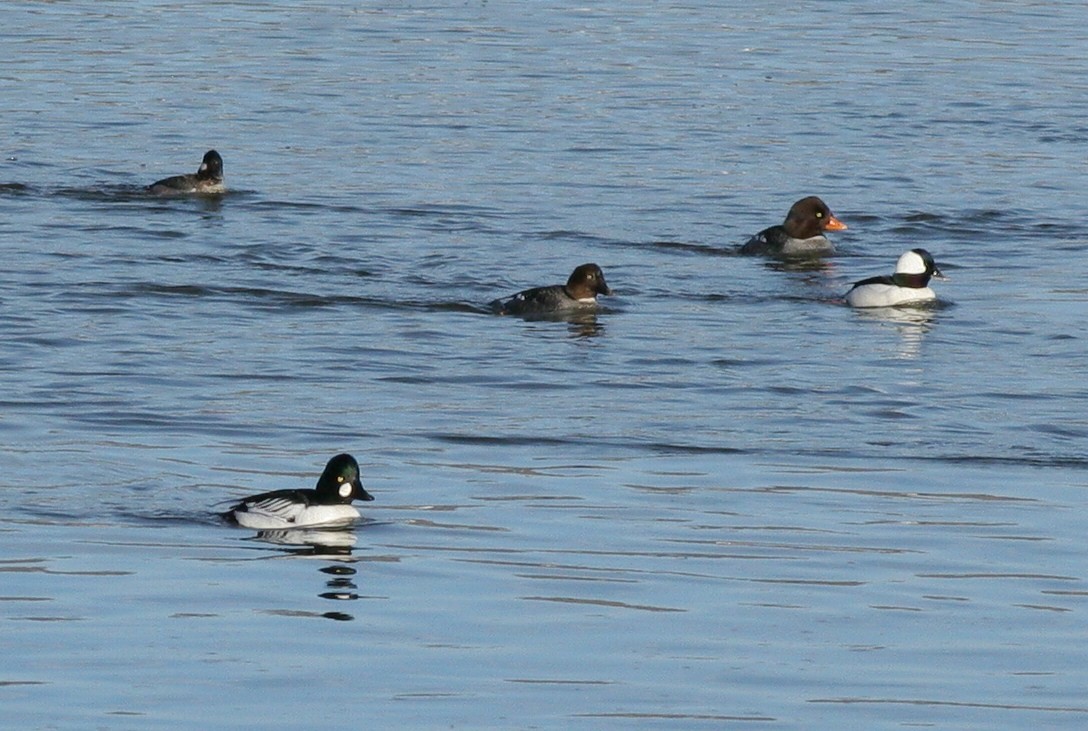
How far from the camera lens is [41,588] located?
11.3 meters

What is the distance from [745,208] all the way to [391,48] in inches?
512

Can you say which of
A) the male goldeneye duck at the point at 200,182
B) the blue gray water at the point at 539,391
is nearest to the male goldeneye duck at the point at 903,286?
the blue gray water at the point at 539,391

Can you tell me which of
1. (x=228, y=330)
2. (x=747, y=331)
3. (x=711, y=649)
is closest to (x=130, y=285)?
(x=228, y=330)

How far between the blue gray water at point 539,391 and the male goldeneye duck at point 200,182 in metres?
0.27

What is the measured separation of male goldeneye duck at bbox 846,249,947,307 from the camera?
21125mm

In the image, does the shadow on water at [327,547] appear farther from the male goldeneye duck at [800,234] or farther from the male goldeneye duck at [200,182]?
the male goldeneye duck at [200,182]

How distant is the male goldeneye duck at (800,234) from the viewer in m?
23.7

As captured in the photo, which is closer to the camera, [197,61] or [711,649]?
[711,649]

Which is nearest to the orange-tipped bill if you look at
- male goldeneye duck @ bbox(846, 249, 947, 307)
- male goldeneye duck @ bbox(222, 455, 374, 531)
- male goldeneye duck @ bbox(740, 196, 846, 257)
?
male goldeneye duck @ bbox(740, 196, 846, 257)

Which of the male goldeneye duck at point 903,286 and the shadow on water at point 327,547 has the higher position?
the male goldeneye duck at point 903,286

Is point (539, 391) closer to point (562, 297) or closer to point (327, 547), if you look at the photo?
point (562, 297)

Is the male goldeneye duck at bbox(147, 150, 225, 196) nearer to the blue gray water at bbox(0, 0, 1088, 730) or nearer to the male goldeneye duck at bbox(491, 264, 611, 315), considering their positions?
the blue gray water at bbox(0, 0, 1088, 730)

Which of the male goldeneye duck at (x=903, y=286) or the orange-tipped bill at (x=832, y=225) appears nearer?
the male goldeneye duck at (x=903, y=286)

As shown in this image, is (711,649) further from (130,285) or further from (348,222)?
(348,222)
